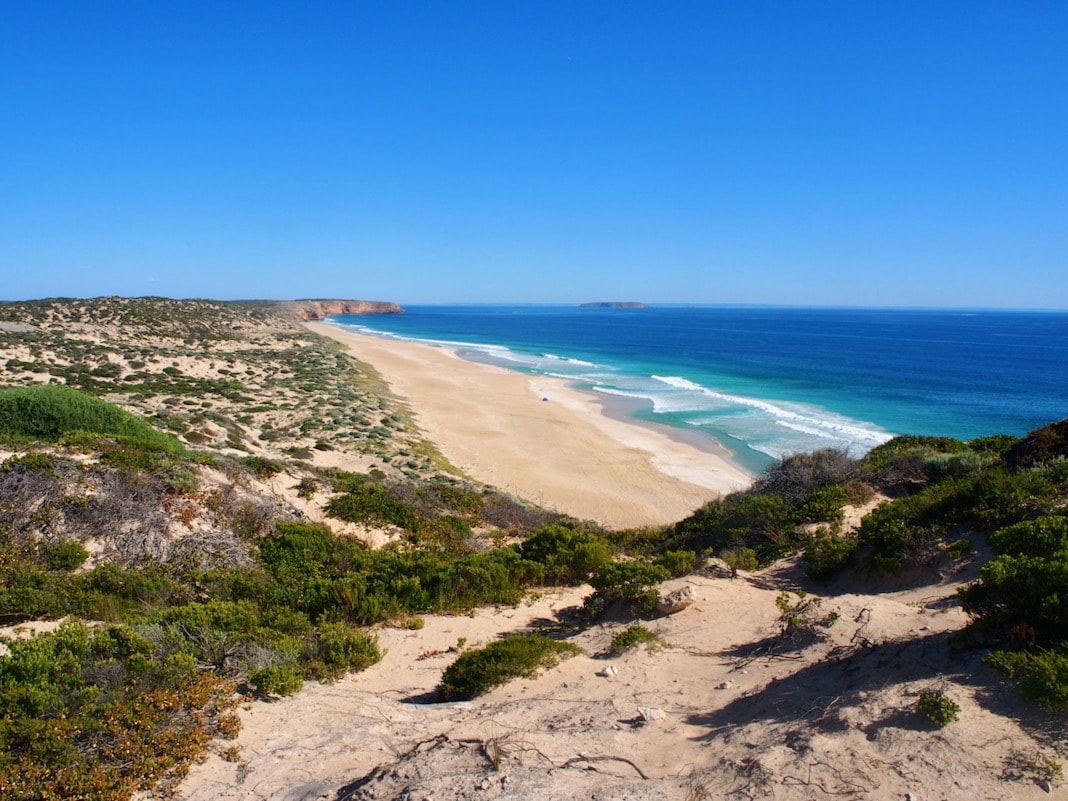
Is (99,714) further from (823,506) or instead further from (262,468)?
(823,506)

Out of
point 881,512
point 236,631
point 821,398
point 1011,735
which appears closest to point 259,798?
point 236,631

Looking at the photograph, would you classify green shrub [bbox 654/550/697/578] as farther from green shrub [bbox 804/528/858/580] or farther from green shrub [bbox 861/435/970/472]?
green shrub [bbox 861/435/970/472]

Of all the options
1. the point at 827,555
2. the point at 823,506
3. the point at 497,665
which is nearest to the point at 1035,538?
the point at 827,555

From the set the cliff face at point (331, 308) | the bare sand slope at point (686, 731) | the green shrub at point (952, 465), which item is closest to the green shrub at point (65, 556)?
the bare sand slope at point (686, 731)

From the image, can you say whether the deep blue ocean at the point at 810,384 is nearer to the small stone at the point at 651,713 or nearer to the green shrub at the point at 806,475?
the green shrub at the point at 806,475

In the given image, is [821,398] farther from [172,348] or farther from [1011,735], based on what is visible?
[172,348]
